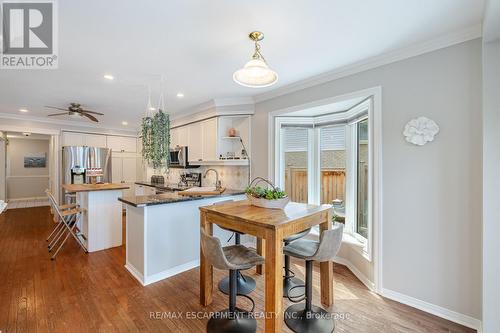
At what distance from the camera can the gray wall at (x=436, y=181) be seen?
6.29 feet

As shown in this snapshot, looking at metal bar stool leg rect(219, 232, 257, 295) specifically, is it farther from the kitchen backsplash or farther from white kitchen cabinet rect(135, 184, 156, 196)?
white kitchen cabinet rect(135, 184, 156, 196)

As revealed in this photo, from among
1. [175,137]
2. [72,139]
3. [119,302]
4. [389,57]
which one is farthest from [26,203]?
[389,57]

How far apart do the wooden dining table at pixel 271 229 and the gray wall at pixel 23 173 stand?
889 centimetres

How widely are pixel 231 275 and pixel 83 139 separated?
592 cm

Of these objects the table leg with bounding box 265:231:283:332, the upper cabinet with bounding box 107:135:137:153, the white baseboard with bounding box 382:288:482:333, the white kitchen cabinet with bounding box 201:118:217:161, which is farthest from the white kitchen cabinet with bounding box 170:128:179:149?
the white baseboard with bounding box 382:288:482:333

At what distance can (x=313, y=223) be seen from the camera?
Answer: 2020 mm

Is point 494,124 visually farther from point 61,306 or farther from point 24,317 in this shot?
point 24,317

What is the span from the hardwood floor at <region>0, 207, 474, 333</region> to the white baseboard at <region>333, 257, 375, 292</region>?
0.20 ft

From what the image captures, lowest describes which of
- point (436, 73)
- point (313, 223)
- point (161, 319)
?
point (161, 319)

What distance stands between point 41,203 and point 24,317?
7429 mm

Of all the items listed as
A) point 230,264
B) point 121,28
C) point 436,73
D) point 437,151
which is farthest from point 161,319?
point 436,73

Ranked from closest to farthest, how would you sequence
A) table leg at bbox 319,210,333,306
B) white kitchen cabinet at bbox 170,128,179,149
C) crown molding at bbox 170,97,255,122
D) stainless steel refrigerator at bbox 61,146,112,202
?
1. table leg at bbox 319,210,333,306
2. crown molding at bbox 170,97,255,122
3. white kitchen cabinet at bbox 170,128,179,149
4. stainless steel refrigerator at bbox 61,146,112,202

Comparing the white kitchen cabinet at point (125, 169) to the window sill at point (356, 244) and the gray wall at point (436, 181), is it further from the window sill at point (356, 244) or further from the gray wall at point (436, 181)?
the gray wall at point (436, 181)

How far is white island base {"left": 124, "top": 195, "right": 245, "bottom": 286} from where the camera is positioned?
2.62 metres
